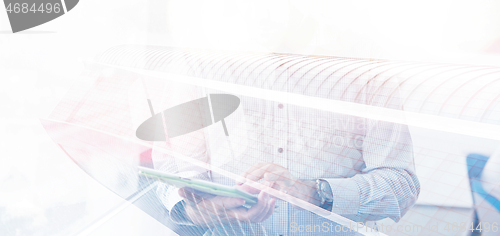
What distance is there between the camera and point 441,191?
339mm

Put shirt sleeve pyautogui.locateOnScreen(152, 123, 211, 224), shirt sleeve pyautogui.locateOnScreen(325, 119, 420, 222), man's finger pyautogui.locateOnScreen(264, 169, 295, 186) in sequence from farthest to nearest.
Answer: shirt sleeve pyautogui.locateOnScreen(152, 123, 211, 224), man's finger pyautogui.locateOnScreen(264, 169, 295, 186), shirt sleeve pyautogui.locateOnScreen(325, 119, 420, 222)

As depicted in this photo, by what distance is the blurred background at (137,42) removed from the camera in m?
0.49

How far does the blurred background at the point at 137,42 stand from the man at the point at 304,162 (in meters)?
0.17

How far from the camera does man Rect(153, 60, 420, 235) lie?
40cm

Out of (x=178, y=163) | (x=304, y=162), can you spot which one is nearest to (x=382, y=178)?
(x=304, y=162)

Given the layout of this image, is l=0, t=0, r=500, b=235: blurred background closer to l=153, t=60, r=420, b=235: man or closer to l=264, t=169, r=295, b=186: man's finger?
l=153, t=60, r=420, b=235: man

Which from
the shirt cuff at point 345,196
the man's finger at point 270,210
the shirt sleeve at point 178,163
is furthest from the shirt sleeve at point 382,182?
the shirt sleeve at point 178,163

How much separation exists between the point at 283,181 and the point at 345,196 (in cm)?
12

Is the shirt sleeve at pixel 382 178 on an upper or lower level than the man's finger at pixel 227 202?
upper

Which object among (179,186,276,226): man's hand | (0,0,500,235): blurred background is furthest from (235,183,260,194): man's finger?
(0,0,500,235): blurred background

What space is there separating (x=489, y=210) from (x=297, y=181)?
0.91 feet

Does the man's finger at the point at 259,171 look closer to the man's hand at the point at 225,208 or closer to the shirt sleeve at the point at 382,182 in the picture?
the man's hand at the point at 225,208

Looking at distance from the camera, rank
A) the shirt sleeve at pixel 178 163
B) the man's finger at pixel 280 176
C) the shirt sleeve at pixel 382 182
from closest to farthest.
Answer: the shirt sleeve at pixel 382 182, the man's finger at pixel 280 176, the shirt sleeve at pixel 178 163

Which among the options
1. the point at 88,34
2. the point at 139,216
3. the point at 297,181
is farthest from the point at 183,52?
the point at 139,216
